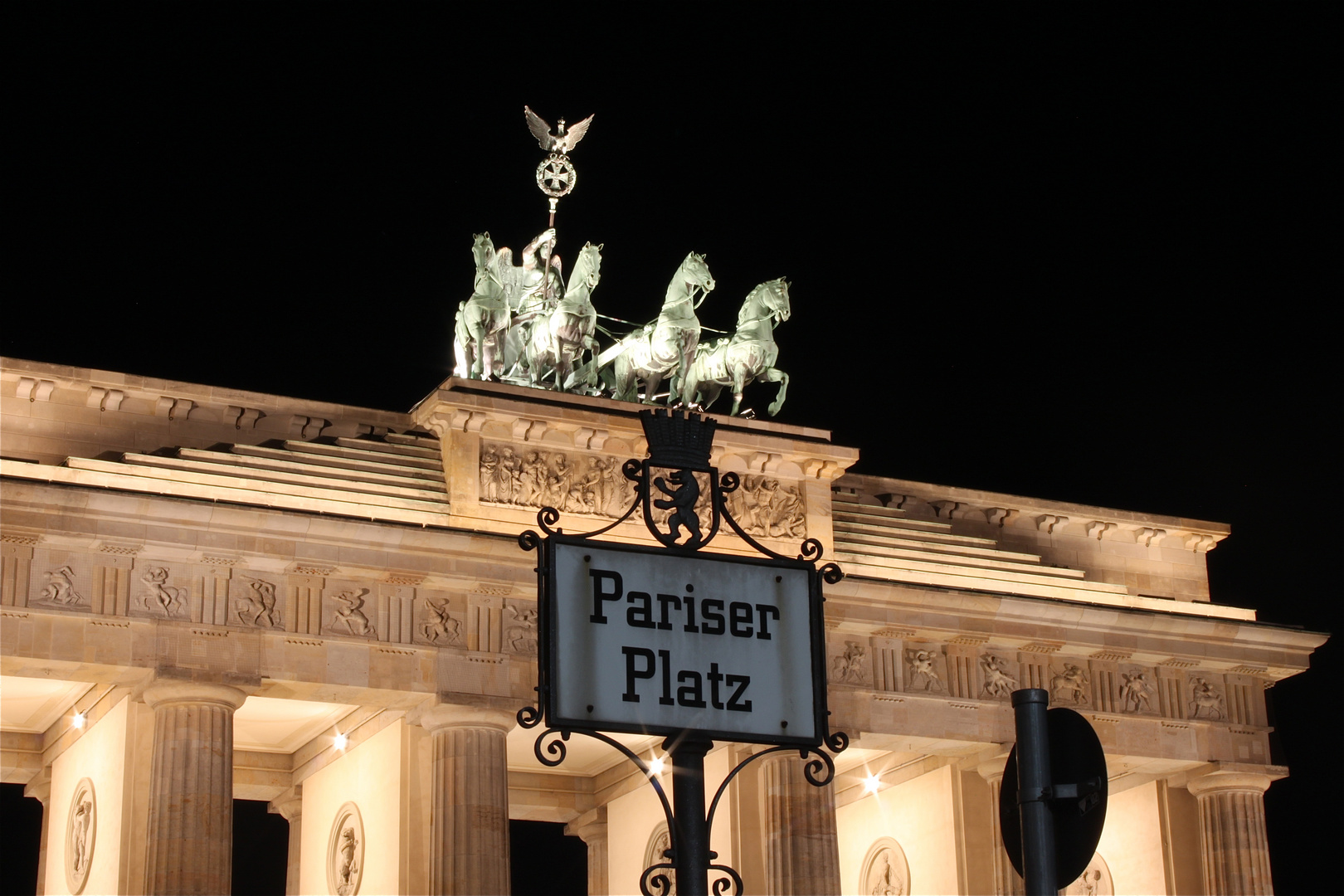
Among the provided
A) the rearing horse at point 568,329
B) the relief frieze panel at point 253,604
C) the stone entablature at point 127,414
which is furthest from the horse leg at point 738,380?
the relief frieze panel at point 253,604

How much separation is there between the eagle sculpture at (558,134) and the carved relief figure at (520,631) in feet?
25.6

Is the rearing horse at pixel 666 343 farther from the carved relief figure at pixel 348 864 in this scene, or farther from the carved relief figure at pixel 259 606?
the carved relief figure at pixel 348 864

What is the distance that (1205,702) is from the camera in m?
32.0

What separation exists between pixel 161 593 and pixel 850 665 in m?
9.65

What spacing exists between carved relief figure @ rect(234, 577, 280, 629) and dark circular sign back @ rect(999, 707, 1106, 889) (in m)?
21.2

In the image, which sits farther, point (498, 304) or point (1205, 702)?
point (1205, 702)

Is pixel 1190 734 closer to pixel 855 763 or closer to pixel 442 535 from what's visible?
pixel 855 763

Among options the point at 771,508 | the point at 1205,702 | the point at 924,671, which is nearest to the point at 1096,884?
the point at 1205,702

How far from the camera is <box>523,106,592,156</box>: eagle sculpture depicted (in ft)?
104

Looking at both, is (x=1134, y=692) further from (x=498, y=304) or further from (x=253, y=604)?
Answer: (x=253, y=604)

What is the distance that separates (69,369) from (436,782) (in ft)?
24.0

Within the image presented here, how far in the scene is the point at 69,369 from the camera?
91.1ft

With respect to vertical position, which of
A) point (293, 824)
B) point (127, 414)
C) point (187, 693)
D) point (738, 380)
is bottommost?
point (293, 824)

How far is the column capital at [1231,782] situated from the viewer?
31891mm
